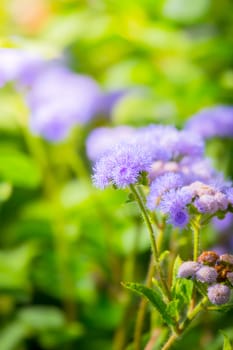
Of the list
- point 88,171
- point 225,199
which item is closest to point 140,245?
point 88,171

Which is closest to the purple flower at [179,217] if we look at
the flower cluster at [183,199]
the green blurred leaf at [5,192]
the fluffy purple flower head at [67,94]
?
the flower cluster at [183,199]

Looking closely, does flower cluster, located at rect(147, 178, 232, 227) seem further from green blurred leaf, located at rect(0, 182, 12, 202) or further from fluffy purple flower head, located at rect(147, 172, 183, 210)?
green blurred leaf, located at rect(0, 182, 12, 202)

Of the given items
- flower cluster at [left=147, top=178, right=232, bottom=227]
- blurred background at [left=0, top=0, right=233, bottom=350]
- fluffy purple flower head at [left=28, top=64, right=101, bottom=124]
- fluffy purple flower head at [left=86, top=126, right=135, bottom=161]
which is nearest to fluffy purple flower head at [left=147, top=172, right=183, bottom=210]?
flower cluster at [left=147, top=178, right=232, bottom=227]

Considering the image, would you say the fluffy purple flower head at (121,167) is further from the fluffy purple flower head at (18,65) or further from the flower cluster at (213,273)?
the fluffy purple flower head at (18,65)

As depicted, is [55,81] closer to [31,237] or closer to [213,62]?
[31,237]

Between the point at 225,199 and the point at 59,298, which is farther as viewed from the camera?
the point at 59,298

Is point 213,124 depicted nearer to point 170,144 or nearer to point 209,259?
point 170,144

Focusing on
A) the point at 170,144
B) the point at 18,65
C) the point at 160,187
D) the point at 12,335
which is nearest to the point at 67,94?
the point at 18,65
